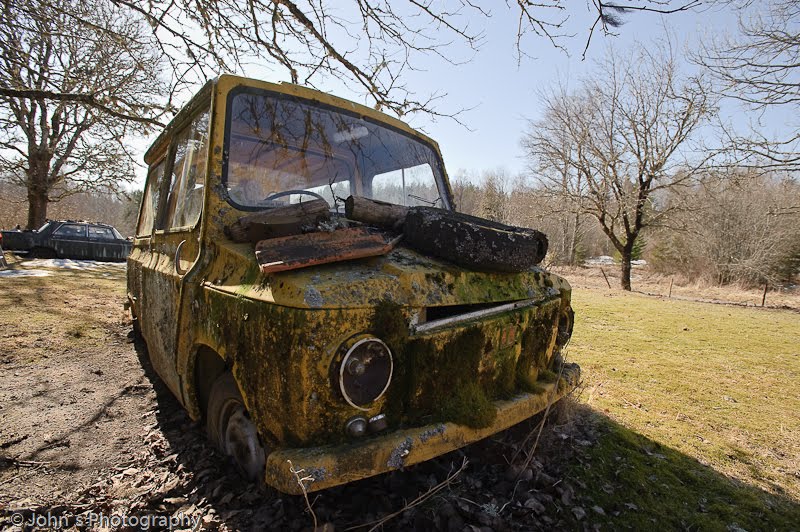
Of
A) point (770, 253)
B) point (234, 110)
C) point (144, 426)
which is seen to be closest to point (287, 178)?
point (234, 110)

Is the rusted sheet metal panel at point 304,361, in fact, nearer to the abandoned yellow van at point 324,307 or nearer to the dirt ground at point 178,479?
the abandoned yellow van at point 324,307

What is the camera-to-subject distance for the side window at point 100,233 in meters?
14.8

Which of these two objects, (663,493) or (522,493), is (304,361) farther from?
(663,493)

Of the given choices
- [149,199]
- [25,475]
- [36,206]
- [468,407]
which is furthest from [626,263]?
[36,206]

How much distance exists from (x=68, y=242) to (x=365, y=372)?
56.7ft

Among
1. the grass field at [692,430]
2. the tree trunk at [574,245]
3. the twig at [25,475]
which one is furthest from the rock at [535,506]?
the tree trunk at [574,245]

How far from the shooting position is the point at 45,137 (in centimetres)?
1802

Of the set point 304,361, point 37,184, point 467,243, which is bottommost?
point 304,361

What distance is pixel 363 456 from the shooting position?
1.55m

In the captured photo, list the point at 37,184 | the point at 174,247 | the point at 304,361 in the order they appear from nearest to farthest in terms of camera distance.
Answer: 1. the point at 304,361
2. the point at 174,247
3. the point at 37,184

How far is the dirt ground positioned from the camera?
183 cm

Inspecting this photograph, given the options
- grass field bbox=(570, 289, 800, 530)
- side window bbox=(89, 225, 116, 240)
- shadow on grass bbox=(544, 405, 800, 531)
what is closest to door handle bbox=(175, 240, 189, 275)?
shadow on grass bbox=(544, 405, 800, 531)

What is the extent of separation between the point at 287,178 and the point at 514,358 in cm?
189

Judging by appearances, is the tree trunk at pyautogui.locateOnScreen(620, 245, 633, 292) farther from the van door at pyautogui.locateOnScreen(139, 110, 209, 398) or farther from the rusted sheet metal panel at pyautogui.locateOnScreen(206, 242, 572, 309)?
the van door at pyautogui.locateOnScreen(139, 110, 209, 398)
